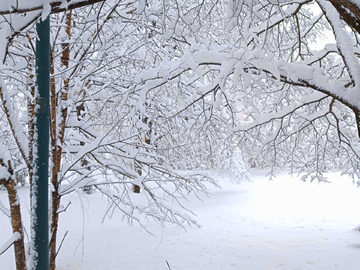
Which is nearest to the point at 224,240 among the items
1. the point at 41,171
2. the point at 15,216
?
the point at 15,216

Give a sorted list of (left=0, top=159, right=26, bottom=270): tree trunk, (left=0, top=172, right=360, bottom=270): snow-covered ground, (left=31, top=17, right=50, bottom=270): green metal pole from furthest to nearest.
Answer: (left=0, top=172, right=360, bottom=270): snow-covered ground < (left=0, top=159, right=26, bottom=270): tree trunk < (left=31, top=17, right=50, bottom=270): green metal pole

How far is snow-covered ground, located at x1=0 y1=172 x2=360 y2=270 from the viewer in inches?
239

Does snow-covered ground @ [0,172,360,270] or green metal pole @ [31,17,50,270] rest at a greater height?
green metal pole @ [31,17,50,270]

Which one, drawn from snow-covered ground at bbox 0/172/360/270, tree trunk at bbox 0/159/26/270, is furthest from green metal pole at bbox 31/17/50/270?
tree trunk at bbox 0/159/26/270

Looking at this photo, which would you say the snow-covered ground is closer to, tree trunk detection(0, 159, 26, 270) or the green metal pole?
tree trunk detection(0, 159, 26, 270)

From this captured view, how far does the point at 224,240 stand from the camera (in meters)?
7.92

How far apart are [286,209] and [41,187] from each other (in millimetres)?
11822

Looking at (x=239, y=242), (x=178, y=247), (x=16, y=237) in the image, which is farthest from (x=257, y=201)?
(x=16, y=237)

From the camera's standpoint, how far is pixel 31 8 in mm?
2006

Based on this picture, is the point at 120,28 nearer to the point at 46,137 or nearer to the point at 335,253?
the point at 46,137

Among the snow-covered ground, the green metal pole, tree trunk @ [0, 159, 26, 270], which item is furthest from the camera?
the snow-covered ground

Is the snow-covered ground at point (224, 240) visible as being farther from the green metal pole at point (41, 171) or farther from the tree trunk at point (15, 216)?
the green metal pole at point (41, 171)

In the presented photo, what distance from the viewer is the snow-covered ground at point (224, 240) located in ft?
19.9

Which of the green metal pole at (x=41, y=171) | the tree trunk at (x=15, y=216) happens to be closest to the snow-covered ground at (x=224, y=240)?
the tree trunk at (x=15, y=216)
